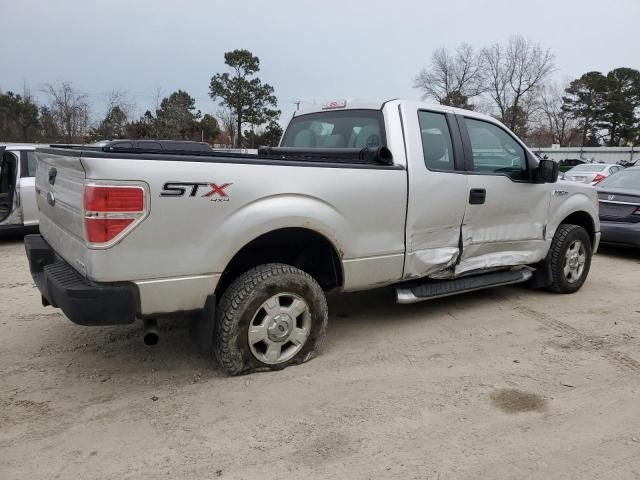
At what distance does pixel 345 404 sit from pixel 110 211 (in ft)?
5.82

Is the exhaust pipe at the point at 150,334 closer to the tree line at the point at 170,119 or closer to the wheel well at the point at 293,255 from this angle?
the wheel well at the point at 293,255

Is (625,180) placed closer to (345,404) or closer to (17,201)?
(345,404)

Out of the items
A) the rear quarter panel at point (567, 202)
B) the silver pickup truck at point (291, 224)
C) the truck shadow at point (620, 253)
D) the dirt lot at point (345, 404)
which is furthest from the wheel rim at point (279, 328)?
the truck shadow at point (620, 253)

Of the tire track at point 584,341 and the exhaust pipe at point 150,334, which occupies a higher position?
the exhaust pipe at point 150,334

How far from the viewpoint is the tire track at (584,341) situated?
384 cm

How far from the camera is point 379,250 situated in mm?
3857

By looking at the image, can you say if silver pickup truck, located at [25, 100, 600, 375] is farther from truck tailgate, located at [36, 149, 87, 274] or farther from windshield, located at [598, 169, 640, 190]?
windshield, located at [598, 169, 640, 190]

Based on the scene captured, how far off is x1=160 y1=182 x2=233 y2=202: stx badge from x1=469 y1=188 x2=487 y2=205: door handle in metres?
2.25

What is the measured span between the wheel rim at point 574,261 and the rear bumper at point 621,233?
2399mm

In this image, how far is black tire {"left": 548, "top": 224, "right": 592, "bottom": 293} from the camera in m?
5.38

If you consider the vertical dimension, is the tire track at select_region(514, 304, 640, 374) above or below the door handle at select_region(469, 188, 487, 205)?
below

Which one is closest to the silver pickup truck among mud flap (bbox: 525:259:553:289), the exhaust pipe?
the exhaust pipe

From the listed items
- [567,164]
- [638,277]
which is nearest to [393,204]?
[638,277]

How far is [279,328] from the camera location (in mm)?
3453
